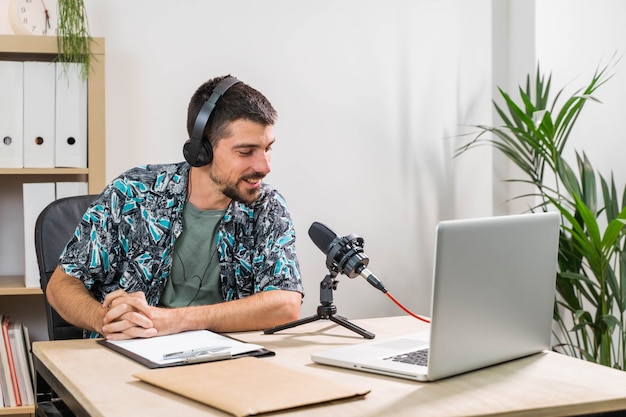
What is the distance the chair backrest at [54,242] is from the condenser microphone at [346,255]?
748mm

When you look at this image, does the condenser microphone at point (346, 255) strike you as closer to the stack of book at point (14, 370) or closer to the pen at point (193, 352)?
the pen at point (193, 352)

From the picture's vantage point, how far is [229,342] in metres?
1.64

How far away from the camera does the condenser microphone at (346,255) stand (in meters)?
1.74

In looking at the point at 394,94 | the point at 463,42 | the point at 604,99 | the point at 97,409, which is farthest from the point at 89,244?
the point at 604,99

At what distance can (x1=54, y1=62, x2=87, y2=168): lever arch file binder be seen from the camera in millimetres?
2689

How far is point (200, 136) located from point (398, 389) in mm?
997

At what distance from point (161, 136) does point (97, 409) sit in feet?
6.50

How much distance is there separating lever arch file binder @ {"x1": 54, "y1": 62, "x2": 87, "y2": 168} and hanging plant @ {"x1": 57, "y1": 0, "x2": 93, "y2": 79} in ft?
0.10

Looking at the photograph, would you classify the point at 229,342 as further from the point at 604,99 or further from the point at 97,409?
the point at 604,99

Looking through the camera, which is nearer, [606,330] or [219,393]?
[219,393]

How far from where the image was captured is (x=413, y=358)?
148 cm

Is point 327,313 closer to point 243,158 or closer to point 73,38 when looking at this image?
point 243,158

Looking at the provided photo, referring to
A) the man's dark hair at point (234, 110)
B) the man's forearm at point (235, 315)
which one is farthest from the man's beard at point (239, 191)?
the man's forearm at point (235, 315)

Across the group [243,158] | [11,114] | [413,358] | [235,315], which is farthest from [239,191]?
[11,114]
